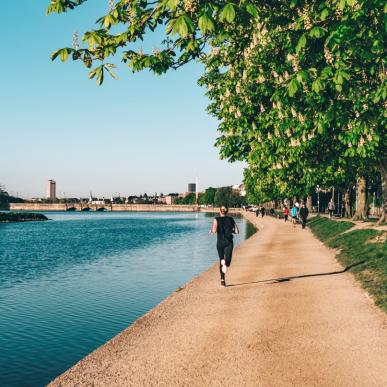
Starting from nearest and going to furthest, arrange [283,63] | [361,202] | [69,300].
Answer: [283,63] → [69,300] → [361,202]

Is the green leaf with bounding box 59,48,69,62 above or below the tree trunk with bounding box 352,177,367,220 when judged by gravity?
above

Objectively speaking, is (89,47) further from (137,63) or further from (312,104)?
(312,104)

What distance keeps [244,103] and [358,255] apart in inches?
289

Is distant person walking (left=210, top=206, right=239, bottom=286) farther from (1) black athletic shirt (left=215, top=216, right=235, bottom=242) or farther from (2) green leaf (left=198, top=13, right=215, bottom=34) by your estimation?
(2) green leaf (left=198, top=13, right=215, bottom=34)

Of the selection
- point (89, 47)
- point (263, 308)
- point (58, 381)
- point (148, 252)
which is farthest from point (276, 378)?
point (148, 252)

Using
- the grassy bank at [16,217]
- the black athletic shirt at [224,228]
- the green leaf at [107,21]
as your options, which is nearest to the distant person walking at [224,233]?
the black athletic shirt at [224,228]

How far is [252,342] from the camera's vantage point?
354 inches

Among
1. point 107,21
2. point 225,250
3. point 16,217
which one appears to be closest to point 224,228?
point 225,250

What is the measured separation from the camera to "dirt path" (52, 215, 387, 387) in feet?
24.3

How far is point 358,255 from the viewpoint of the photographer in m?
19.2

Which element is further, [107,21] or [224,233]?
[224,233]

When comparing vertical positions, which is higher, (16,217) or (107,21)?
(107,21)

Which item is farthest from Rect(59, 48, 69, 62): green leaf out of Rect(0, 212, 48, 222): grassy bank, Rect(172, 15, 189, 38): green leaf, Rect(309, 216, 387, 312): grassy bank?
Rect(0, 212, 48, 222): grassy bank

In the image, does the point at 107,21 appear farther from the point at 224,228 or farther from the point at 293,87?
the point at 224,228
